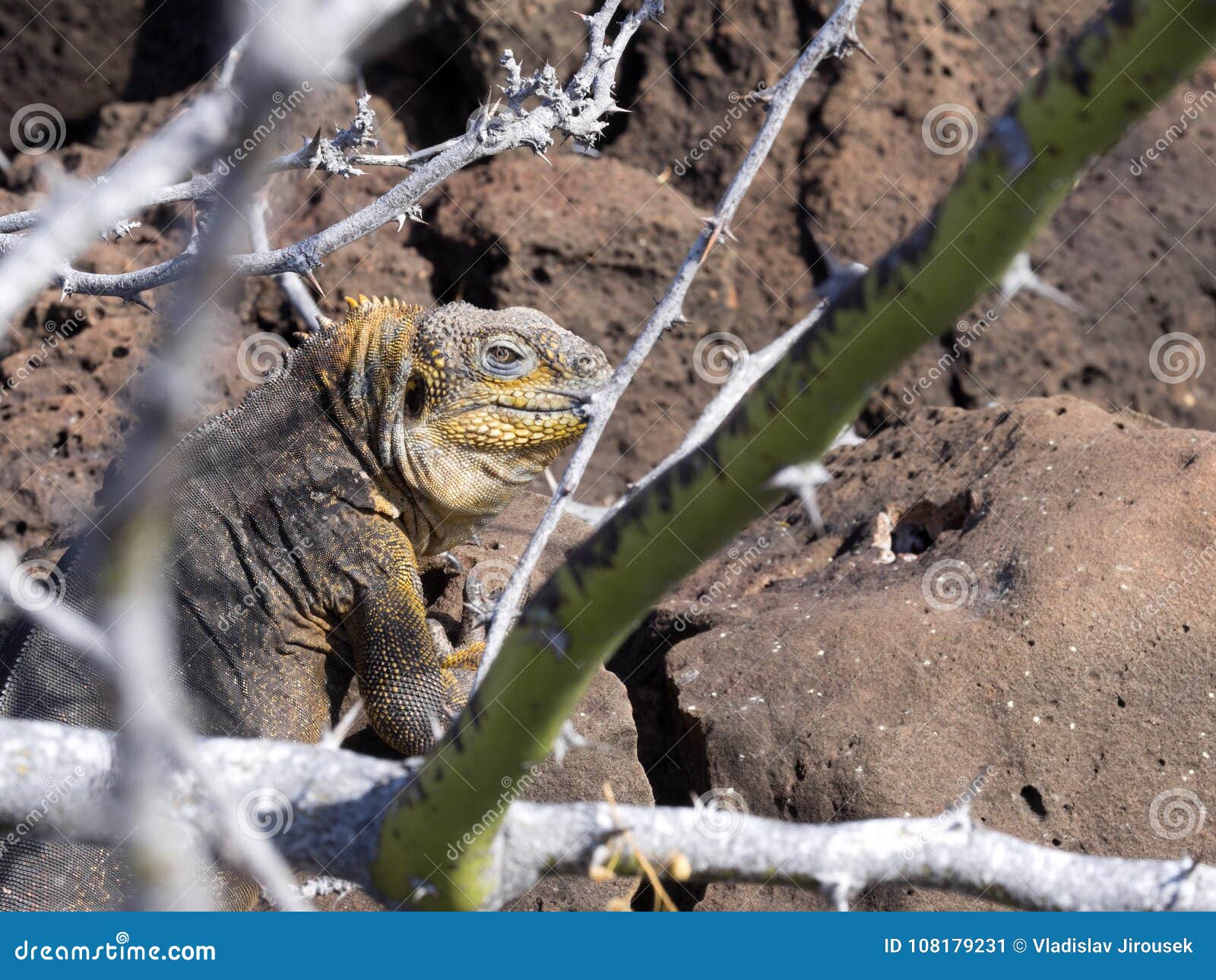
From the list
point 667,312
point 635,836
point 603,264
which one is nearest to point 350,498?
point 667,312

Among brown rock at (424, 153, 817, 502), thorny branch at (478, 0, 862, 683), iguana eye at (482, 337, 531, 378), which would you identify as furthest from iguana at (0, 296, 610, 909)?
brown rock at (424, 153, 817, 502)

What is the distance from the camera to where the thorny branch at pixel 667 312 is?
3.38 meters

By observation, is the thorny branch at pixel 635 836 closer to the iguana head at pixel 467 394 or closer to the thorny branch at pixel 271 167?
the thorny branch at pixel 271 167

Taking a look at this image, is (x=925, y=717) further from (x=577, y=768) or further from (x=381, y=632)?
(x=381, y=632)

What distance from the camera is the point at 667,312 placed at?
3646mm

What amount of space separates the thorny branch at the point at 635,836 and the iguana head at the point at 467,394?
2.53 meters

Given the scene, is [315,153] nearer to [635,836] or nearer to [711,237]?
[711,237]

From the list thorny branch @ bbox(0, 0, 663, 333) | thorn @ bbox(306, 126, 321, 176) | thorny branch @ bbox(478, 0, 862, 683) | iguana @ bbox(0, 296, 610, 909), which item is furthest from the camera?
iguana @ bbox(0, 296, 610, 909)

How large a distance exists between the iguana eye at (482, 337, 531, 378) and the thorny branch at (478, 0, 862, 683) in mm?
1197

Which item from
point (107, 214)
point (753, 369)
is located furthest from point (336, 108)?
point (107, 214)

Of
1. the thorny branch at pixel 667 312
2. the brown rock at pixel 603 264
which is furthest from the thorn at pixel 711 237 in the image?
the brown rock at pixel 603 264

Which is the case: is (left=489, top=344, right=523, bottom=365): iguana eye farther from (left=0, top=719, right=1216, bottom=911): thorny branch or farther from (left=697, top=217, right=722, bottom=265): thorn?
(left=0, top=719, right=1216, bottom=911): thorny branch

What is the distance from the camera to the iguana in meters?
4.78

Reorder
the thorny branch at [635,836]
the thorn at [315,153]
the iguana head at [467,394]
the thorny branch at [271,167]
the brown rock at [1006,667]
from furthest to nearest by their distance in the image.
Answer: the iguana head at [467,394], the brown rock at [1006,667], the thorn at [315,153], the thorny branch at [271,167], the thorny branch at [635,836]
